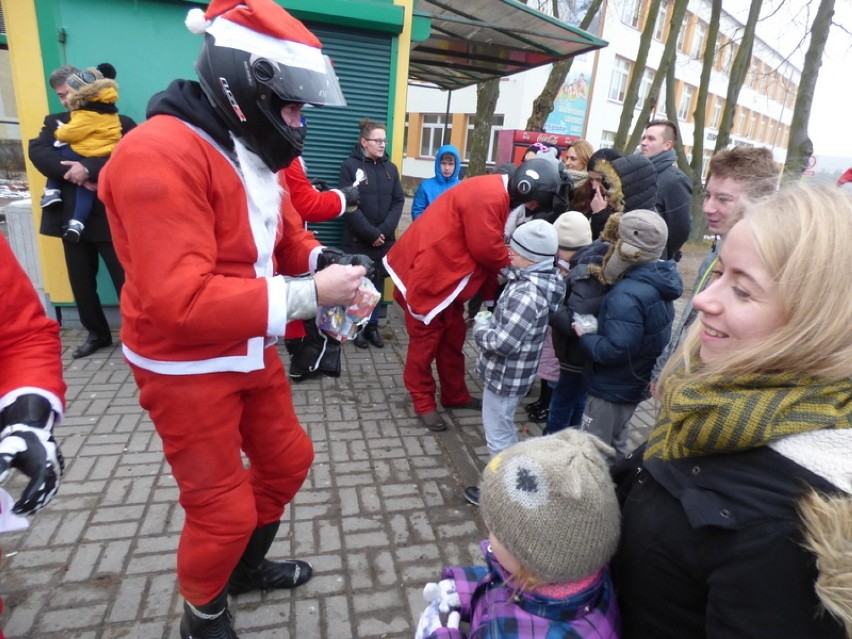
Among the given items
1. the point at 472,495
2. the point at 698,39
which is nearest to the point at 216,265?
the point at 472,495

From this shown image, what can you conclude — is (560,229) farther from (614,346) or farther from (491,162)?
(491,162)

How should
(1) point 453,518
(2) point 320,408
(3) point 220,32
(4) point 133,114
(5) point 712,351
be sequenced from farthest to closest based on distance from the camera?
(4) point 133,114
(2) point 320,408
(1) point 453,518
(3) point 220,32
(5) point 712,351

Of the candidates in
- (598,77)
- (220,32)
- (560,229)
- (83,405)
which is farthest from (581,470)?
(598,77)

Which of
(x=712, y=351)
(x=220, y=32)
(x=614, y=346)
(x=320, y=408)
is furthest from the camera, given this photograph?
(x=320, y=408)

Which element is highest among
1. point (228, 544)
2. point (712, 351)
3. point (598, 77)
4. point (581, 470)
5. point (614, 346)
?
point (598, 77)

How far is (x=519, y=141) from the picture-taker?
13.1 metres

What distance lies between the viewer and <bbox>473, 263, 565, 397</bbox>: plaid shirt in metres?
2.90

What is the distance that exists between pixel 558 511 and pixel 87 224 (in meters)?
4.68

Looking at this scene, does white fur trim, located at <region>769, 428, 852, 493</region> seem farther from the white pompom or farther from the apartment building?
the apartment building

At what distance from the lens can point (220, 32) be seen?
1523 millimetres

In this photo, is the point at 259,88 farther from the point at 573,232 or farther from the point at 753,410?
the point at 573,232

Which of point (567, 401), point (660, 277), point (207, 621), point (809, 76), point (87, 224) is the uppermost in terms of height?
point (809, 76)

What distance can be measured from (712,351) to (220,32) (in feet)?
5.03

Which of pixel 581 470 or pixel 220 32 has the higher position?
pixel 220 32
